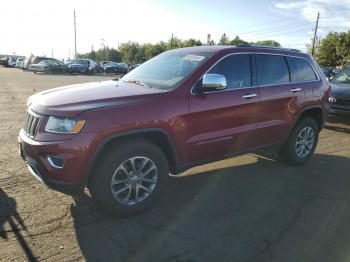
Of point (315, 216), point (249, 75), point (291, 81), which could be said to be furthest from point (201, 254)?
point (291, 81)

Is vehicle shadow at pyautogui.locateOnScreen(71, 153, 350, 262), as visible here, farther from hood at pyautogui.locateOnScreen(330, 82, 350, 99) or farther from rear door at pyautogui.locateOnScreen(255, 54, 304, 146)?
hood at pyautogui.locateOnScreen(330, 82, 350, 99)

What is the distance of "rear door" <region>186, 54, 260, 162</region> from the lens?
15.0ft

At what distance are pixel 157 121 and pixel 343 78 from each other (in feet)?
27.6

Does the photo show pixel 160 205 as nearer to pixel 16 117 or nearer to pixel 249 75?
pixel 249 75

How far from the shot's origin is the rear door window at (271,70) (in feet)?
18.0

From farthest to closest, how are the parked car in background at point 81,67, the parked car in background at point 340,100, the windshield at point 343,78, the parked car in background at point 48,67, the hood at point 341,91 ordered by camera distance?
the parked car in background at point 81,67, the parked car in background at point 48,67, the windshield at point 343,78, the hood at point 341,91, the parked car in background at point 340,100

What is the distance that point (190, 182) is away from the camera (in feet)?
17.7

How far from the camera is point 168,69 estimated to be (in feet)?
16.5

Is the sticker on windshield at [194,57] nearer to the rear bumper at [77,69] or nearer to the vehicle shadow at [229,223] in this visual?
the vehicle shadow at [229,223]

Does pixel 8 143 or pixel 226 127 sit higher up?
pixel 226 127

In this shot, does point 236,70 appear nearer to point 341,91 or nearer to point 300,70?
point 300,70

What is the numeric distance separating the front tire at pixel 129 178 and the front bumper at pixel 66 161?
0.70ft

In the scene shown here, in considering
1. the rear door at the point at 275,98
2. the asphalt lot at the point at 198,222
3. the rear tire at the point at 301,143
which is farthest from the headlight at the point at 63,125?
the rear tire at the point at 301,143

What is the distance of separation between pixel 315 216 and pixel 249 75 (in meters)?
2.06
